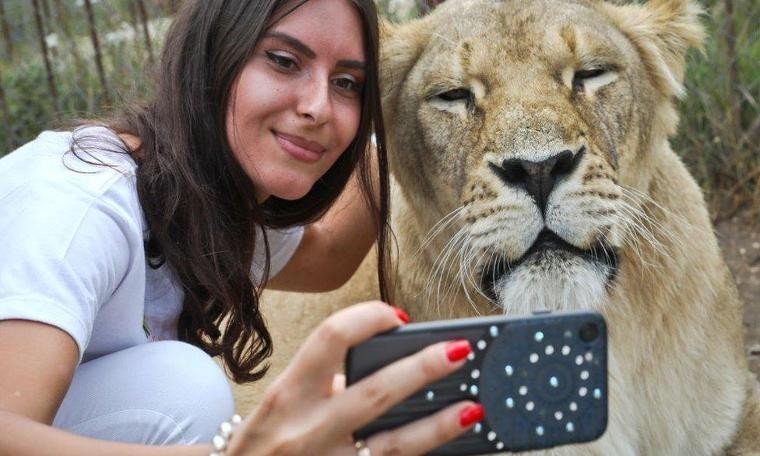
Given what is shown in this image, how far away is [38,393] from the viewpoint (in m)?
1.71

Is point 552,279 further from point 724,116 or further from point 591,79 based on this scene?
point 724,116

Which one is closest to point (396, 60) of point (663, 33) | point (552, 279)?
point (663, 33)

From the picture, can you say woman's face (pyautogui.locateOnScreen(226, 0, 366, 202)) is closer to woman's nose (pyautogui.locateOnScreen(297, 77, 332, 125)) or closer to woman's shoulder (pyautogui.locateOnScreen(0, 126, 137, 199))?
woman's nose (pyautogui.locateOnScreen(297, 77, 332, 125))

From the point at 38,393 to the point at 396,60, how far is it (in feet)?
4.65

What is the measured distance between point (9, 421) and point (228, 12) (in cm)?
94

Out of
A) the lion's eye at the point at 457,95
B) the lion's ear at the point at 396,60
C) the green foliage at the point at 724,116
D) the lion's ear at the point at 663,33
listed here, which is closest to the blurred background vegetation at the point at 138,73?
the green foliage at the point at 724,116

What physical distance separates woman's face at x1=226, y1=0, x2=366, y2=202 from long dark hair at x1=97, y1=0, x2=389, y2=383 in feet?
0.08

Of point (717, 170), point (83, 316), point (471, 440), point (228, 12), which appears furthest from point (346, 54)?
point (717, 170)

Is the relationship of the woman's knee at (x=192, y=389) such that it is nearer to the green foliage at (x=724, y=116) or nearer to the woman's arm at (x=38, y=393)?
the woman's arm at (x=38, y=393)

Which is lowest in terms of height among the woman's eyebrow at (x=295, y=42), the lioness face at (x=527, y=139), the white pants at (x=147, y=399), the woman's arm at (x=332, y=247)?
the woman's arm at (x=332, y=247)

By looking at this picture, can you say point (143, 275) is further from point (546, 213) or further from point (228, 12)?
point (546, 213)

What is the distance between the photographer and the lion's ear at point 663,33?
2812mm

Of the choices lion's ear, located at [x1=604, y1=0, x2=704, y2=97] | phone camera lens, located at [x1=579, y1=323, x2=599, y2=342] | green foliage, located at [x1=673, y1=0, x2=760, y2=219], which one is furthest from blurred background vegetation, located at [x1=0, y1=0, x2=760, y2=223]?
phone camera lens, located at [x1=579, y1=323, x2=599, y2=342]

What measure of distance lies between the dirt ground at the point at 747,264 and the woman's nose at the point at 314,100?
1951 mm
